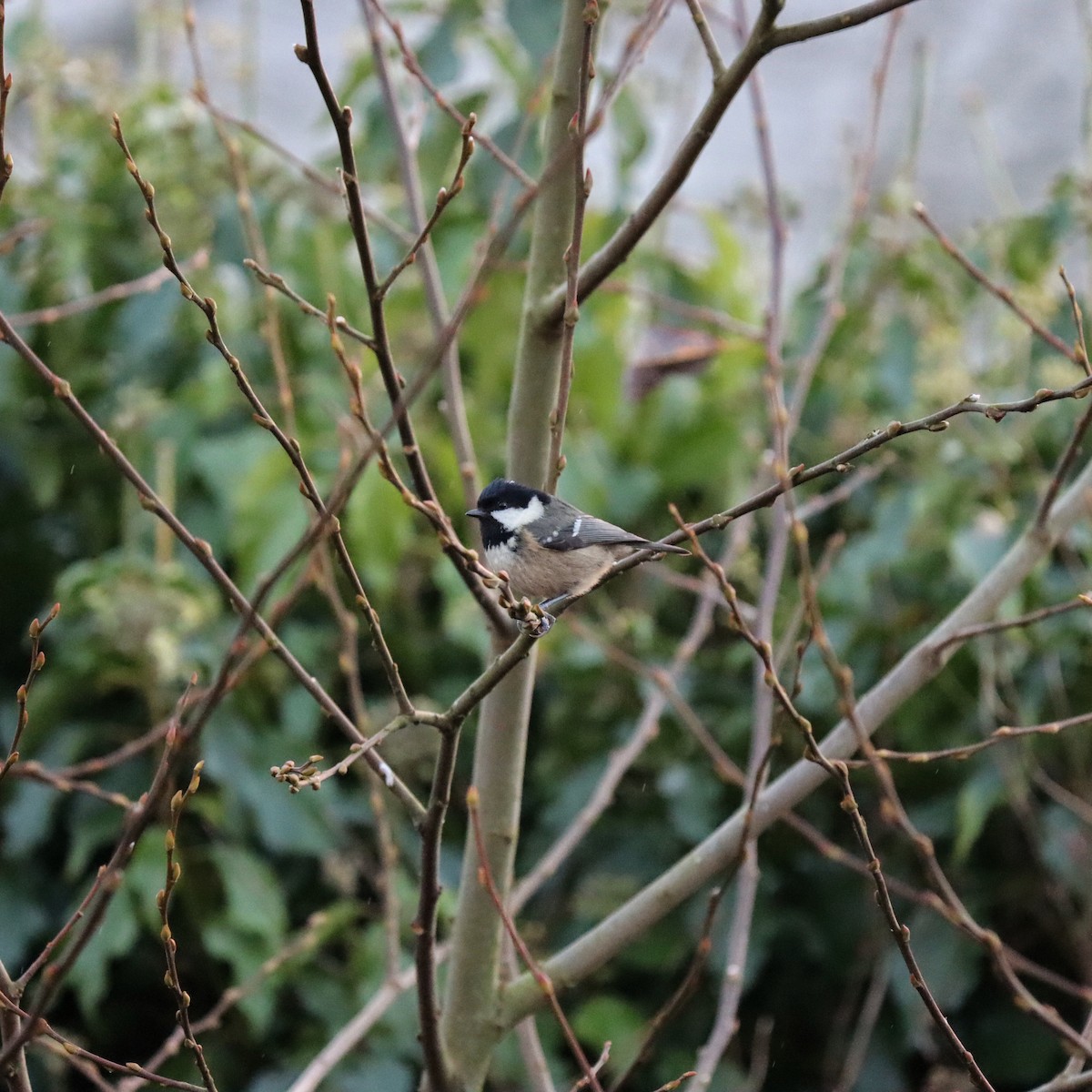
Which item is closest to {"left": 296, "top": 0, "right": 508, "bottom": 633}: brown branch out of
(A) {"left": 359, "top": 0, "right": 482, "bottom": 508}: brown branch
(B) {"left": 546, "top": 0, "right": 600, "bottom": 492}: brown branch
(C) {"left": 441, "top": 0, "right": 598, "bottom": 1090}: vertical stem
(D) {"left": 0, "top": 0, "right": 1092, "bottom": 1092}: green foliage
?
(B) {"left": 546, "top": 0, "right": 600, "bottom": 492}: brown branch

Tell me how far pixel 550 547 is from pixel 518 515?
0.34 ft

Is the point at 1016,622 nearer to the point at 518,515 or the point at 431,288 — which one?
the point at 518,515

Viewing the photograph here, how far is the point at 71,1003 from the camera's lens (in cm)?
334

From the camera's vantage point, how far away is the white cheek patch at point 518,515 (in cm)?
209

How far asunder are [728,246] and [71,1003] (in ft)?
9.46

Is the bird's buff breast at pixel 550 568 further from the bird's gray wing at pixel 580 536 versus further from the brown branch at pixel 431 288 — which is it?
the brown branch at pixel 431 288

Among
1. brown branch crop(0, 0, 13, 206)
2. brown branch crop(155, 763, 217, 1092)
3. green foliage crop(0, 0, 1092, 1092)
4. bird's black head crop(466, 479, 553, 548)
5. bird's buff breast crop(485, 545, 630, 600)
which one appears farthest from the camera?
green foliage crop(0, 0, 1092, 1092)

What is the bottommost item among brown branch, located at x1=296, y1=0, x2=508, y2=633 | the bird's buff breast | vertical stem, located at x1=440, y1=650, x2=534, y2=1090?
vertical stem, located at x1=440, y1=650, x2=534, y2=1090

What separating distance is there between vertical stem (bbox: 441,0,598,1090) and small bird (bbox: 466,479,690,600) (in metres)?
0.22

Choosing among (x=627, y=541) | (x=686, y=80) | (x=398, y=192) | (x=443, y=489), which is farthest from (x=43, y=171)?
(x=627, y=541)

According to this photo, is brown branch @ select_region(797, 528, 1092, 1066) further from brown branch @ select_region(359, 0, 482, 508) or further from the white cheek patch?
brown branch @ select_region(359, 0, 482, 508)

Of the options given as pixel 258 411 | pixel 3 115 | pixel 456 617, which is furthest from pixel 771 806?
pixel 456 617

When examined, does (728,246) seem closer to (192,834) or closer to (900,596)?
(900,596)

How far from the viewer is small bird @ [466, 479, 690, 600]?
2209 mm
